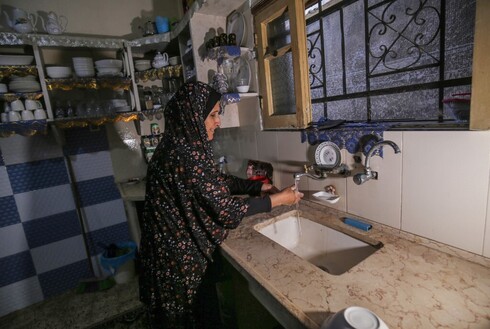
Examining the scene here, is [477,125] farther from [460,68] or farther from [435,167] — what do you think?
[460,68]

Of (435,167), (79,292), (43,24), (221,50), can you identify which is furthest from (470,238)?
(43,24)

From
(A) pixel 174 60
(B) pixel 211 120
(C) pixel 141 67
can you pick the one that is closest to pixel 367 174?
(B) pixel 211 120

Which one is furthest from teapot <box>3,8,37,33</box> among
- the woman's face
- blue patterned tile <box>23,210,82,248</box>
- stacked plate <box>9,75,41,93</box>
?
the woman's face

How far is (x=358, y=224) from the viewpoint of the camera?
1047 millimetres

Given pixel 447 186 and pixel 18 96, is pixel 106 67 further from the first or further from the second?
pixel 447 186

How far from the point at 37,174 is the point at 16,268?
79cm

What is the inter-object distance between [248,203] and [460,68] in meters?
0.96

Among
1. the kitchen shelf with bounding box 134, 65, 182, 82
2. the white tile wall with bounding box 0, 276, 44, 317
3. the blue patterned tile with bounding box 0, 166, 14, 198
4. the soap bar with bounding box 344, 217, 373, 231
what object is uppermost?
the kitchen shelf with bounding box 134, 65, 182, 82

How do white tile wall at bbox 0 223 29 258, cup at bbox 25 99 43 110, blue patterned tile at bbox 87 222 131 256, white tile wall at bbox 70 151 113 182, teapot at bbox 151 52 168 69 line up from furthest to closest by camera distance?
blue patterned tile at bbox 87 222 131 256, white tile wall at bbox 70 151 113 182, teapot at bbox 151 52 168 69, white tile wall at bbox 0 223 29 258, cup at bbox 25 99 43 110

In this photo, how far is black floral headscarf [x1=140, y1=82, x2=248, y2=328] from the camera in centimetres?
97

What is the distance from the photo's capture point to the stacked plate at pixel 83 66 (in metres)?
1.90

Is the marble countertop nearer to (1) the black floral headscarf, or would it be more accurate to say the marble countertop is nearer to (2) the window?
(1) the black floral headscarf

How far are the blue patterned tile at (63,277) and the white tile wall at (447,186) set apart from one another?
104 inches

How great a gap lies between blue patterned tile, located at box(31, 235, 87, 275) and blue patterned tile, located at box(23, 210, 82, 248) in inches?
1.8
